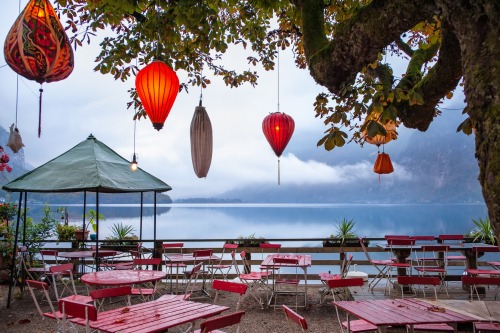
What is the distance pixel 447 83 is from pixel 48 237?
8538mm

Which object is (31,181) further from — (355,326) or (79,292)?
(355,326)

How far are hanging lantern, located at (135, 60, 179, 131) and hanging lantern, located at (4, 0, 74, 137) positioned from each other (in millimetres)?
684

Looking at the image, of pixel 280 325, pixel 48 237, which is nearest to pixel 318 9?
pixel 280 325

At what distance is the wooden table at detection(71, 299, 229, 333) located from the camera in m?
3.13

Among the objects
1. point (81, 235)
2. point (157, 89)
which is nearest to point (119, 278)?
point (157, 89)

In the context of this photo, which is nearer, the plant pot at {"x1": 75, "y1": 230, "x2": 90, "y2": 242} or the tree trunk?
the tree trunk

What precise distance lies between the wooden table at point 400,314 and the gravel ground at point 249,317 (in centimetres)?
189

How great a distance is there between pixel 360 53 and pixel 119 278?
4.03 m

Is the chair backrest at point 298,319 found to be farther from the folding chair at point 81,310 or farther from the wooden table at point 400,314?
the folding chair at point 81,310

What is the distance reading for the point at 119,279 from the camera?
5.09 metres

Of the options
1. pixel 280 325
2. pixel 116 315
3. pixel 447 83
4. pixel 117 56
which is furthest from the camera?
pixel 280 325

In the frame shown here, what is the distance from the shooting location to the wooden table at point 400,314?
10.7 ft

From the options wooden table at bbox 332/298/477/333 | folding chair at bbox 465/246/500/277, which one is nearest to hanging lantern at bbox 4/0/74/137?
wooden table at bbox 332/298/477/333

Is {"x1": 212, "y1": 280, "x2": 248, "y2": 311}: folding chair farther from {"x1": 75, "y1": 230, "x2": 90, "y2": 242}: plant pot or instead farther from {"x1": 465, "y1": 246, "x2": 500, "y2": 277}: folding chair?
{"x1": 75, "y1": 230, "x2": 90, "y2": 242}: plant pot
